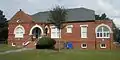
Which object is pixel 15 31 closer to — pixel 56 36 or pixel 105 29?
pixel 56 36

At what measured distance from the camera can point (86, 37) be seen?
1868 inches

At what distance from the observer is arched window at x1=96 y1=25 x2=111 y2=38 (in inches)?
1822

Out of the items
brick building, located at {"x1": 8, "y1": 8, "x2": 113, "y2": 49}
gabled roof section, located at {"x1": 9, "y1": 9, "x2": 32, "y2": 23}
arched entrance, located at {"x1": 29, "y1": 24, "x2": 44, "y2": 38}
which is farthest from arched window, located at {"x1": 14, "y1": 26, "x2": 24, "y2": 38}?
arched entrance, located at {"x1": 29, "y1": 24, "x2": 44, "y2": 38}

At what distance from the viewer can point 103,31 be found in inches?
1832

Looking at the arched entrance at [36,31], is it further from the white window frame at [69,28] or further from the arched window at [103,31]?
the arched window at [103,31]

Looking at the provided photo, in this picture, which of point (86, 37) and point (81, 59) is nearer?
point (81, 59)

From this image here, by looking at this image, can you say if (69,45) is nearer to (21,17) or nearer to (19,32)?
(19,32)

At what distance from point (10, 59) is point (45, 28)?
23.3 meters

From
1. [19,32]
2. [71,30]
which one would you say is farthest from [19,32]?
[71,30]

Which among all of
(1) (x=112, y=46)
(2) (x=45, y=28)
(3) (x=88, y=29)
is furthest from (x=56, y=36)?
(1) (x=112, y=46)

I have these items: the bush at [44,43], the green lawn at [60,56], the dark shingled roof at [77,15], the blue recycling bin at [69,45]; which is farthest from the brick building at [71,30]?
the green lawn at [60,56]

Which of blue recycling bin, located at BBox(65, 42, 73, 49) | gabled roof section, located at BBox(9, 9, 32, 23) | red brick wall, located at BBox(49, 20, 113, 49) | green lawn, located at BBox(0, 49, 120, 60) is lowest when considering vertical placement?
green lawn, located at BBox(0, 49, 120, 60)

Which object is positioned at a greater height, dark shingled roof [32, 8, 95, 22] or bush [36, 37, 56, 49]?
dark shingled roof [32, 8, 95, 22]

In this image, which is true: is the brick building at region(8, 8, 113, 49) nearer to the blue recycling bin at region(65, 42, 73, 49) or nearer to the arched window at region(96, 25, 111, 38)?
the arched window at region(96, 25, 111, 38)
